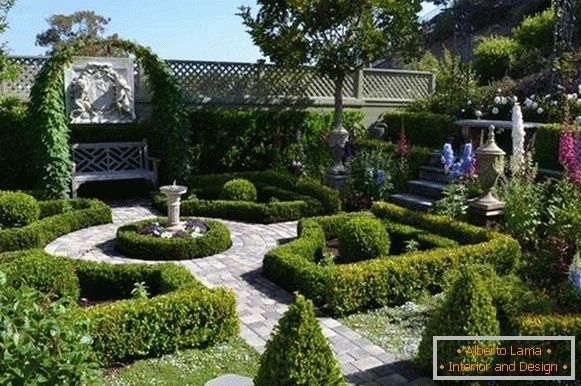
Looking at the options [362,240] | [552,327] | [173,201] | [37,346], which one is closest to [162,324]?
[37,346]

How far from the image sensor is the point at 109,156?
1080cm

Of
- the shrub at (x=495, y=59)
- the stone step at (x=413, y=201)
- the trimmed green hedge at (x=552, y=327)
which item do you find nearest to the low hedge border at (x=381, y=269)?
the trimmed green hedge at (x=552, y=327)

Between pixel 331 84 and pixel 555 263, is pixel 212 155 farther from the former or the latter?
pixel 555 263

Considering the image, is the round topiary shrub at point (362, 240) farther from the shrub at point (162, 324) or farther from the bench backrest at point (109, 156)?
the bench backrest at point (109, 156)

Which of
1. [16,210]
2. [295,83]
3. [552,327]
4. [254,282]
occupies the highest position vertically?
[295,83]

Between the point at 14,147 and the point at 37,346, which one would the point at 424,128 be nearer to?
the point at 14,147

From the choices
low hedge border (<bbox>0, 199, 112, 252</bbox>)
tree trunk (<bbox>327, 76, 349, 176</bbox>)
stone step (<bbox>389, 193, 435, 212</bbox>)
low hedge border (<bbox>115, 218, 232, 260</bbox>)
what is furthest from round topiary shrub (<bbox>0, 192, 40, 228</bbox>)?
stone step (<bbox>389, 193, 435, 212</bbox>)

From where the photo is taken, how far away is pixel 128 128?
1109cm

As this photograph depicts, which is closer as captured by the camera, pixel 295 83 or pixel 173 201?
pixel 173 201

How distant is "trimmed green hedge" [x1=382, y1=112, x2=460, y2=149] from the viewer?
11.7 m

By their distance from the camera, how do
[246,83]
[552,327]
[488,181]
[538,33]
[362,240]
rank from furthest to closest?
[538,33] < [246,83] < [488,181] < [362,240] < [552,327]

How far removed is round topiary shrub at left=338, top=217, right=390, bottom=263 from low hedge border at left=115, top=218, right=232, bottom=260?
1.75m

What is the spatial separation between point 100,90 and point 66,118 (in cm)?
124

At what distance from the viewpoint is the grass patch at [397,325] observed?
184 inches
